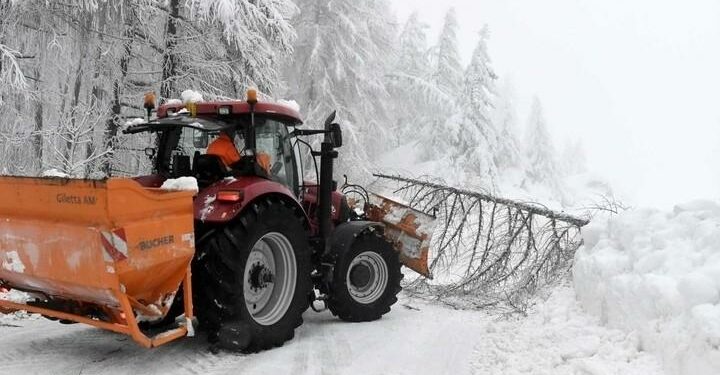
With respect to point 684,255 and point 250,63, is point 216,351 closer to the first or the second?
point 684,255

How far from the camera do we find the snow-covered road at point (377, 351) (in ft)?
15.7

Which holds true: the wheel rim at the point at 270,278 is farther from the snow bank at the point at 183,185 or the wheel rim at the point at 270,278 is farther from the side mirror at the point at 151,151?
the side mirror at the point at 151,151

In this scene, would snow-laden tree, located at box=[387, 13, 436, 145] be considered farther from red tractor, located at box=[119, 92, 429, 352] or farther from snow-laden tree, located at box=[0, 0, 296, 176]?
red tractor, located at box=[119, 92, 429, 352]

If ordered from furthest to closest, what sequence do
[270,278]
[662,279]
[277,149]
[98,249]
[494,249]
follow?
1. [494,249]
2. [277,149]
3. [270,278]
4. [662,279]
5. [98,249]

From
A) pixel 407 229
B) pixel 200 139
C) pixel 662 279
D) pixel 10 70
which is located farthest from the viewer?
pixel 10 70

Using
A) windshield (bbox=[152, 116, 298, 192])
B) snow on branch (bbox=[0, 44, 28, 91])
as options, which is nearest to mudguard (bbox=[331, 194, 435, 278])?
windshield (bbox=[152, 116, 298, 192])

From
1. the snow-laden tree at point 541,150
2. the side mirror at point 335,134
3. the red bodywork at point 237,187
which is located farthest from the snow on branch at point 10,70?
the snow-laden tree at point 541,150

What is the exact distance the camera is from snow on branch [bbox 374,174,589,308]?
8062 mm

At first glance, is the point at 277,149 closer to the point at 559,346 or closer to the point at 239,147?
the point at 239,147

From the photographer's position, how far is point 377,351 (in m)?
5.80

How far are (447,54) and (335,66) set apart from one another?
15.9 meters

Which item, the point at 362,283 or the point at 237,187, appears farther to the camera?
the point at 362,283

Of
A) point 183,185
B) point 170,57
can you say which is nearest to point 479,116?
point 170,57

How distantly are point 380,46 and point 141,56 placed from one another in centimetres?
1438
